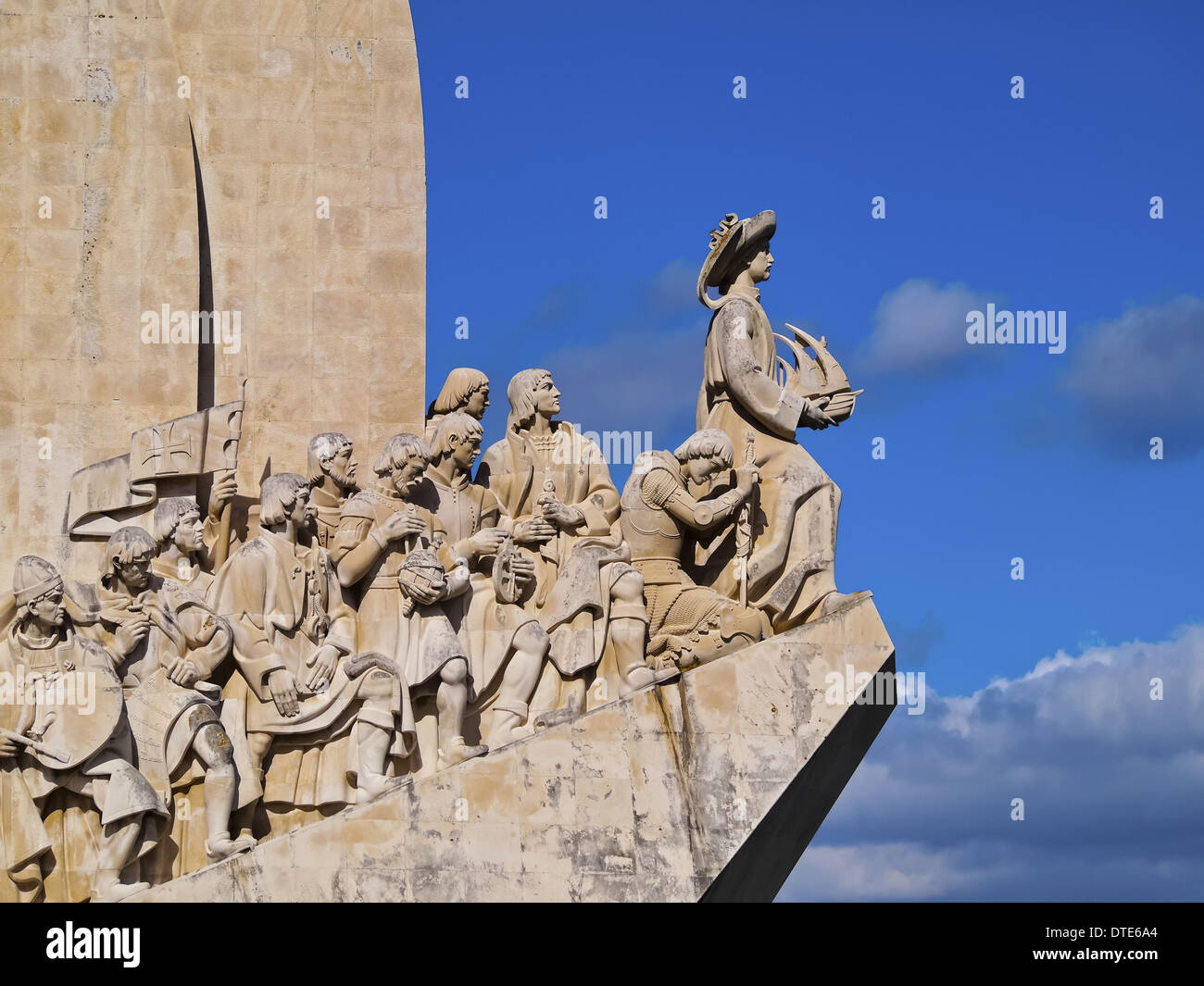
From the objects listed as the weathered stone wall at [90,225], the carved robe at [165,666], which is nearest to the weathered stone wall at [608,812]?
the carved robe at [165,666]

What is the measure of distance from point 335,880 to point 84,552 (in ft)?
9.08

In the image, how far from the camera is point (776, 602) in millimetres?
15086

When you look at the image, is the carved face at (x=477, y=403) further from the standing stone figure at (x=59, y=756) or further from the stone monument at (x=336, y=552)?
the standing stone figure at (x=59, y=756)

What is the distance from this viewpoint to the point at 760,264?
16.0m

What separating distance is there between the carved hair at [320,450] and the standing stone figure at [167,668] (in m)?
1.17

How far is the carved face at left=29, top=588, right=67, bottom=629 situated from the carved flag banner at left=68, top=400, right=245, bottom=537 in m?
1.09

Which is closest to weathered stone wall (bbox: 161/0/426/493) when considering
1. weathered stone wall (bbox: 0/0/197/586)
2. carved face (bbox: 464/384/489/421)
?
weathered stone wall (bbox: 0/0/197/586)

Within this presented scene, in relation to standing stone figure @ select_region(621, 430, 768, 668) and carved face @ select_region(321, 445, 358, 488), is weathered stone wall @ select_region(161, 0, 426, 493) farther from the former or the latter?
standing stone figure @ select_region(621, 430, 768, 668)

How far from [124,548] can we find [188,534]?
1.64 feet

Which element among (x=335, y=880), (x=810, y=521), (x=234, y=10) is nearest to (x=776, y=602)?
(x=810, y=521)

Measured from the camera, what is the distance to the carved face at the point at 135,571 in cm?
→ 1423

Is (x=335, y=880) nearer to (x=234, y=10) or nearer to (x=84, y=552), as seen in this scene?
(x=84, y=552)
